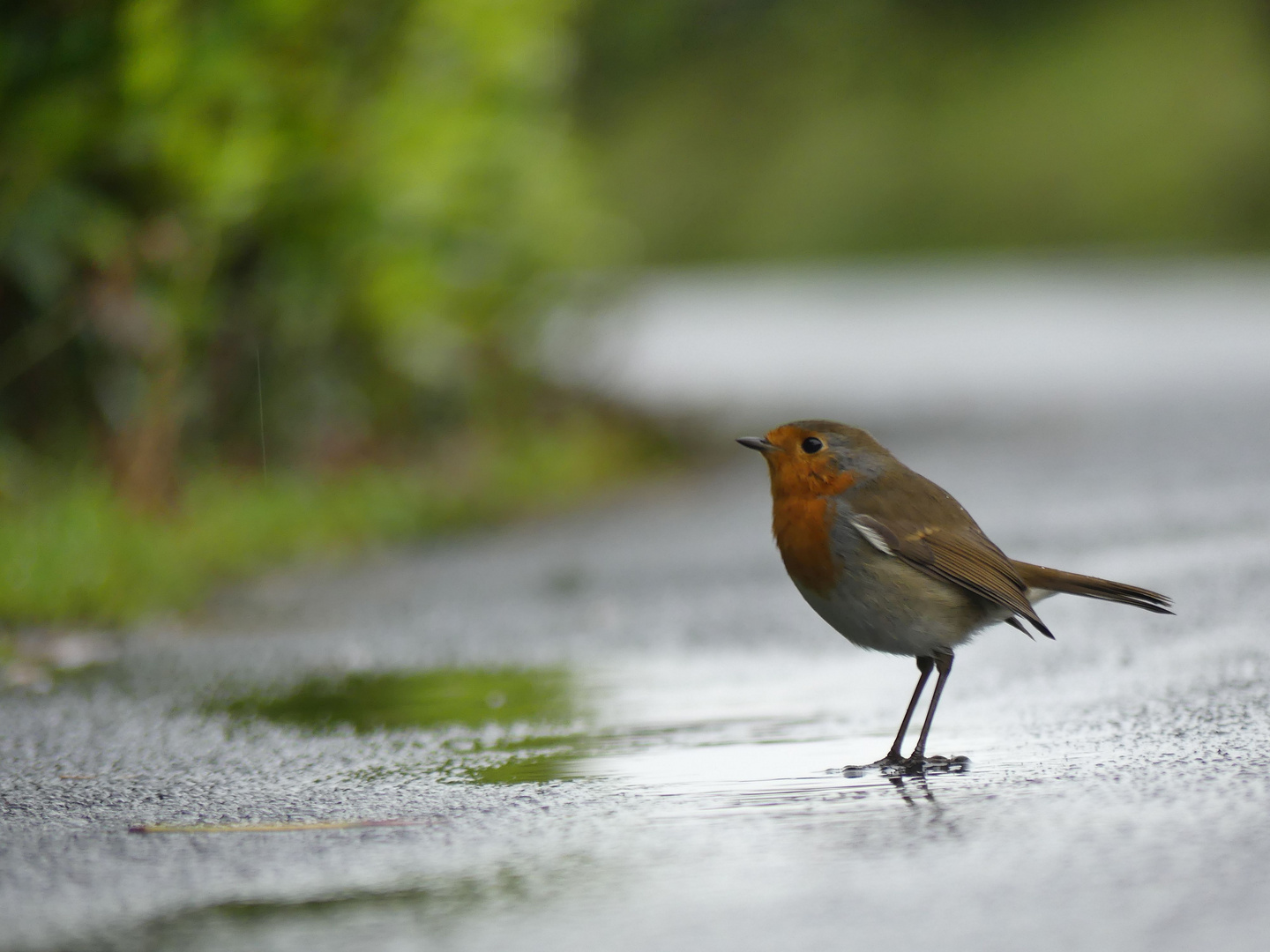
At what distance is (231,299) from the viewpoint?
8930mm

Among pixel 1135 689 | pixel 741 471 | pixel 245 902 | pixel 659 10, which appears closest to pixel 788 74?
pixel 659 10

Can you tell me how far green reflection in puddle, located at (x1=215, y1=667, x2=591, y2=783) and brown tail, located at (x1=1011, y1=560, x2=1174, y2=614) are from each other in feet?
3.72

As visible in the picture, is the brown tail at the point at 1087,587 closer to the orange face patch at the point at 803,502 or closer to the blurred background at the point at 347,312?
the orange face patch at the point at 803,502

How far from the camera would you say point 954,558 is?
14.6ft

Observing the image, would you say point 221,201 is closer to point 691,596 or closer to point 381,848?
point 691,596

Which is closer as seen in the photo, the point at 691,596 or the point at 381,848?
the point at 381,848

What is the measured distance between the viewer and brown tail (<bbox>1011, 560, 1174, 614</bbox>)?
4.53m

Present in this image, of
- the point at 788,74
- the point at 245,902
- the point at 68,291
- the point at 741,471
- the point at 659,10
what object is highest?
the point at 788,74

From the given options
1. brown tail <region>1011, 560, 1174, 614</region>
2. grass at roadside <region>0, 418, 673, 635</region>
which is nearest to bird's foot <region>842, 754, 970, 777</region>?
brown tail <region>1011, 560, 1174, 614</region>

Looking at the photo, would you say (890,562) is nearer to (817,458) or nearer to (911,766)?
(817,458)

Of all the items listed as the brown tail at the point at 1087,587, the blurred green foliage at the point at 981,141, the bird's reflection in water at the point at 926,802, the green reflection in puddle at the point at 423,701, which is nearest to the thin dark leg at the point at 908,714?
the bird's reflection in water at the point at 926,802

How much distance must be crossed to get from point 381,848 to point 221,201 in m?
4.90

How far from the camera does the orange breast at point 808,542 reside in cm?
437

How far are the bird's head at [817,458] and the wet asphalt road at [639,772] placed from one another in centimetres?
60
